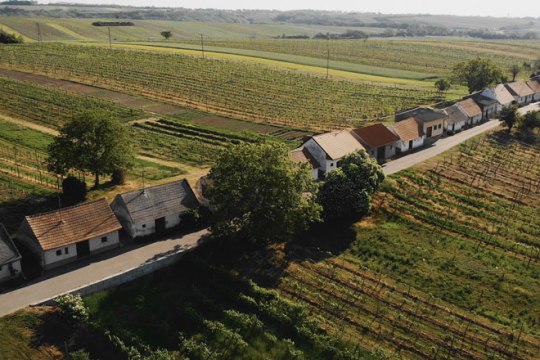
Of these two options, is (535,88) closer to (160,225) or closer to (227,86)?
(227,86)

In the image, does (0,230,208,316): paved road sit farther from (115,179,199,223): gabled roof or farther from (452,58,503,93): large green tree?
(452,58,503,93): large green tree

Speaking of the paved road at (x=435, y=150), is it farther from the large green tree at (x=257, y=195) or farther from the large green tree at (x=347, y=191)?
the large green tree at (x=257, y=195)

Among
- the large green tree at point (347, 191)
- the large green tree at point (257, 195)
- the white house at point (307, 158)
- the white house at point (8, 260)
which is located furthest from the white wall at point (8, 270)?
the white house at point (307, 158)

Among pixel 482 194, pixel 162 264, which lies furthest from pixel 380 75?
pixel 162 264

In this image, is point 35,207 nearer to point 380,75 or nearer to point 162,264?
point 162,264

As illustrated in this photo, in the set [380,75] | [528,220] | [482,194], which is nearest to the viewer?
[528,220]
